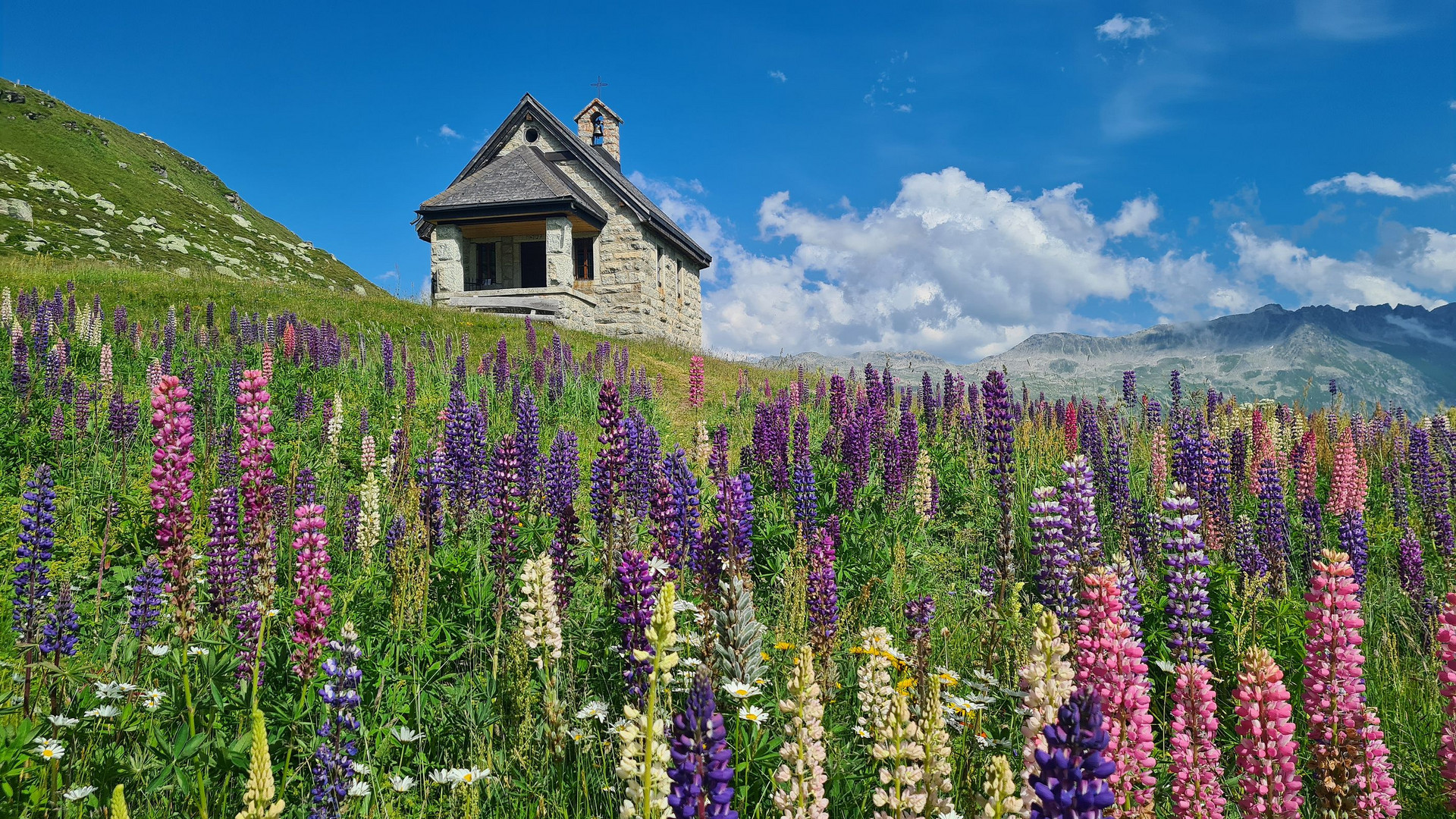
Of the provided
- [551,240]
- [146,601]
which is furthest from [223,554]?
[551,240]

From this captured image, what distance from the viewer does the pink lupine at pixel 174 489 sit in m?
2.54

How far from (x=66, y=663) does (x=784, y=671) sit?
10.4 ft

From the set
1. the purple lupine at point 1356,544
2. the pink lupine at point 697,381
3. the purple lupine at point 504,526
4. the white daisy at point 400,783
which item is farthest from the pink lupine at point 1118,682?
the pink lupine at point 697,381

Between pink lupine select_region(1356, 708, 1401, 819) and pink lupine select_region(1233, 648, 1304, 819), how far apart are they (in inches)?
11.7

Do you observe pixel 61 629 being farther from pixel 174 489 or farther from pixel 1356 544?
pixel 1356 544

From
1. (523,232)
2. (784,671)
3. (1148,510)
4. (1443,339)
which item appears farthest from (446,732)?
(1443,339)

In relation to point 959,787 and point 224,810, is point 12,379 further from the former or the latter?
point 959,787

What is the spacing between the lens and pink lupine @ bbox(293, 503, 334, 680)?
8.36 ft

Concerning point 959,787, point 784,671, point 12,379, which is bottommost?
point 959,787

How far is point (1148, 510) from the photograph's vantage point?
5301mm

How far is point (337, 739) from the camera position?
246cm

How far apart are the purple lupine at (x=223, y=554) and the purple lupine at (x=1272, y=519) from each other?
6.52m

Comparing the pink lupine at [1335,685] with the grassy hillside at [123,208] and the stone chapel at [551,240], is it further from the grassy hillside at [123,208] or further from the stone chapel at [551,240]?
the grassy hillside at [123,208]

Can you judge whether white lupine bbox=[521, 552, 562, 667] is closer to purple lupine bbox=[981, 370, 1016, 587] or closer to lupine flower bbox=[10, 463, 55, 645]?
lupine flower bbox=[10, 463, 55, 645]
